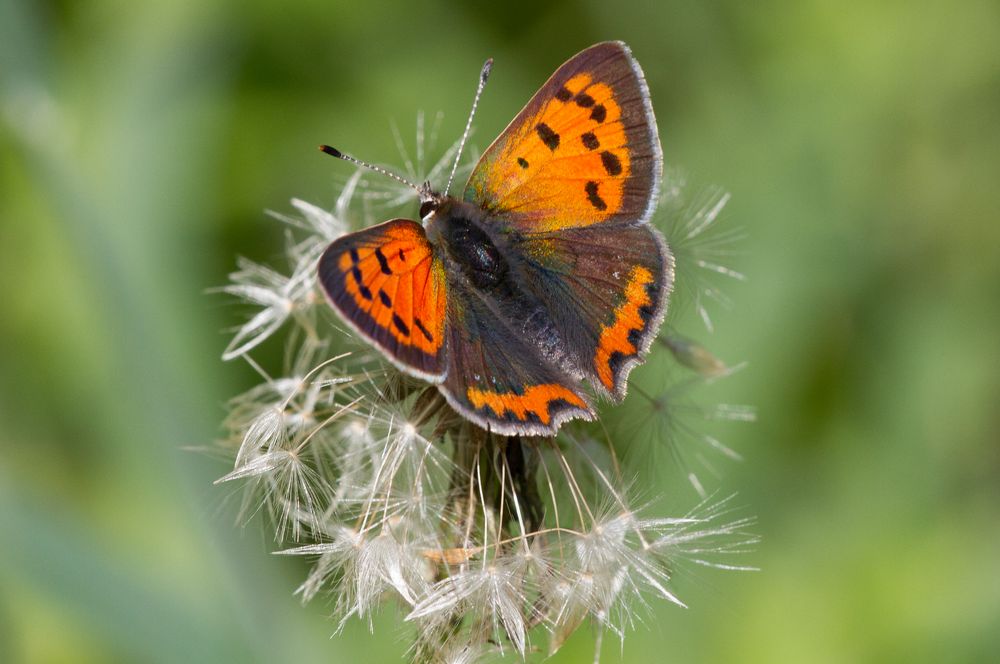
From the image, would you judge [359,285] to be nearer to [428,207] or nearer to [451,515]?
[428,207]

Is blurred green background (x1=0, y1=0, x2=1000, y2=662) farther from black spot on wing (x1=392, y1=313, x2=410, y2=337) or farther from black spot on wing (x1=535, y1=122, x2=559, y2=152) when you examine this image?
black spot on wing (x1=392, y1=313, x2=410, y2=337)

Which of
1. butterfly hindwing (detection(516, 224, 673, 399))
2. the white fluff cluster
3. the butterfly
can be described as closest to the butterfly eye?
the butterfly

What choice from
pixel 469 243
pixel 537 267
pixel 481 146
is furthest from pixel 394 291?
pixel 481 146

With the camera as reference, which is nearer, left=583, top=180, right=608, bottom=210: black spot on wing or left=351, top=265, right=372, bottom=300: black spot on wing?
left=351, top=265, right=372, bottom=300: black spot on wing

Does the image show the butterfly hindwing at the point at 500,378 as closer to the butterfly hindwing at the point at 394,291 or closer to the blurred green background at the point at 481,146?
the butterfly hindwing at the point at 394,291

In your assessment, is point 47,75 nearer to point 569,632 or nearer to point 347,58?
point 347,58

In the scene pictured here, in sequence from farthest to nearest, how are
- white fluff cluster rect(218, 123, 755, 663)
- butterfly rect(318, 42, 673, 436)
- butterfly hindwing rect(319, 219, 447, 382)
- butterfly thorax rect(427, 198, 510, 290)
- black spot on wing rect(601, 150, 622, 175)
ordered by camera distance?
butterfly thorax rect(427, 198, 510, 290) < black spot on wing rect(601, 150, 622, 175) < white fluff cluster rect(218, 123, 755, 663) < butterfly rect(318, 42, 673, 436) < butterfly hindwing rect(319, 219, 447, 382)
